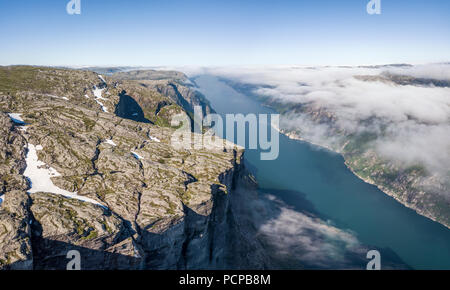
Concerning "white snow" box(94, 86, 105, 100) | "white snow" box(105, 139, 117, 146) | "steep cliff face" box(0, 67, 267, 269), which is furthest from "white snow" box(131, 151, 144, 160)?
"white snow" box(94, 86, 105, 100)

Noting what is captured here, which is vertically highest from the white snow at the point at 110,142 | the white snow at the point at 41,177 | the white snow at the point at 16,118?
the white snow at the point at 16,118

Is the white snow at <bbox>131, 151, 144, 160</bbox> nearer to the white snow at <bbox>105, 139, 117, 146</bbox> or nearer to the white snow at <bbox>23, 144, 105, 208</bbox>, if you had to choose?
the white snow at <bbox>105, 139, 117, 146</bbox>

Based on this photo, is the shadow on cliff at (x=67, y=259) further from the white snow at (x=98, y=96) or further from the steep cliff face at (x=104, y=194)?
the white snow at (x=98, y=96)

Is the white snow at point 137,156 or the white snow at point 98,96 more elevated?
the white snow at point 98,96

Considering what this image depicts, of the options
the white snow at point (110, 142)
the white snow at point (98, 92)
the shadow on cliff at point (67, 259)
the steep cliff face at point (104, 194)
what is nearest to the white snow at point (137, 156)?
the steep cliff face at point (104, 194)

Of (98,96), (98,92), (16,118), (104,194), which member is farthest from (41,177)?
(98,92)

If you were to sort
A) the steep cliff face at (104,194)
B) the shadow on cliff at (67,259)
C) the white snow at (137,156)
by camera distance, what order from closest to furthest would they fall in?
the shadow on cliff at (67,259) → the steep cliff face at (104,194) → the white snow at (137,156)
